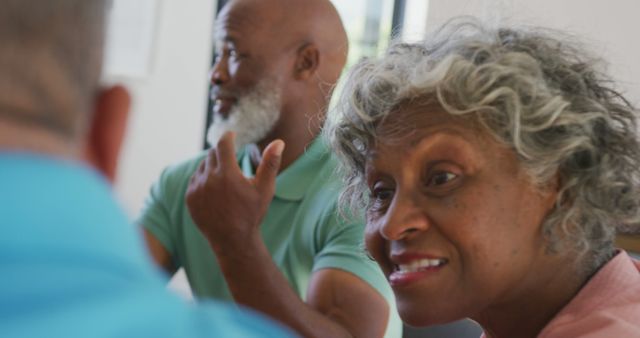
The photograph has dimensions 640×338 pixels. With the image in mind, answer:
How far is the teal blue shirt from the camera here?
362 mm

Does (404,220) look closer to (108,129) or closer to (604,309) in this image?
(604,309)

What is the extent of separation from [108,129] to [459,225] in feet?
2.54

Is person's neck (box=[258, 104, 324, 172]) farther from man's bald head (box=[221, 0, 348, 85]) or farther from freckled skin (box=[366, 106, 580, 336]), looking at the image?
freckled skin (box=[366, 106, 580, 336])

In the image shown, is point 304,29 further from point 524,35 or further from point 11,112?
point 11,112

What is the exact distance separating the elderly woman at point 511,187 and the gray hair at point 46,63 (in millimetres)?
819

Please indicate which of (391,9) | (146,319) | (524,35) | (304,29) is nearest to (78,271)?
(146,319)

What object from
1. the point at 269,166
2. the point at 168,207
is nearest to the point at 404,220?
the point at 269,166

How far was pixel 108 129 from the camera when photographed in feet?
1.52

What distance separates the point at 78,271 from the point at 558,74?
0.93m

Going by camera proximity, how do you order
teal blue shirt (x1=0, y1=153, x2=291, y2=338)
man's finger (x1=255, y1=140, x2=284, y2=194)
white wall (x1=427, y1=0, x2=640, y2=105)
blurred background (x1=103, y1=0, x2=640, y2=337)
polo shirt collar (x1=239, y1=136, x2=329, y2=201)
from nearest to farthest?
teal blue shirt (x1=0, y1=153, x2=291, y2=338)
man's finger (x1=255, y1=140, x2=284, y2=194)
polo shirt collar (x1=239, y1=136, x2=329, y2=201)
blurred background (x1=103, y1=0, x2=640, y2=337)
white wall (x1=427, y1=0, x2=640, y2=105)

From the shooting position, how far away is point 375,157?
1.28 metres

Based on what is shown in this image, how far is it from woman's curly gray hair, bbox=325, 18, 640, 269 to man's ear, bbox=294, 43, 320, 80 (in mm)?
770

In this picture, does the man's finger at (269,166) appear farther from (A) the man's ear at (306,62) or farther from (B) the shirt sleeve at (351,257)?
(A) the man's ear at (306,62)

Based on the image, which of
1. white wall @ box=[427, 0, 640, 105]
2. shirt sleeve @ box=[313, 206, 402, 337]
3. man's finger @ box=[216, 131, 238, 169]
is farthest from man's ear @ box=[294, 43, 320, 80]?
white wall @ box=[427, 0, 640, 105]
